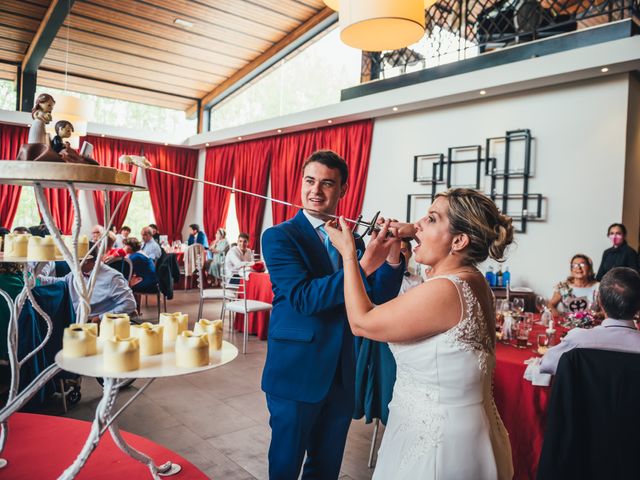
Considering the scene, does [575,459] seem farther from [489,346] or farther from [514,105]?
[514,105]

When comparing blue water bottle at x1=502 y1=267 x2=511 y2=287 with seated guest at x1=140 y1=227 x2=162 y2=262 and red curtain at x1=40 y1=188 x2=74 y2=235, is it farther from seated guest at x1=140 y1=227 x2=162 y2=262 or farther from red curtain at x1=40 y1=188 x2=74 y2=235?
red curtain at x1=40 y1=188 x2=74 y2=235

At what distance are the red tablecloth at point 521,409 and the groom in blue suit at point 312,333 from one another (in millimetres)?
933

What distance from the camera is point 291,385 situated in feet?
5.58

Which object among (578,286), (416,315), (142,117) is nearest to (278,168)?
(142,117)

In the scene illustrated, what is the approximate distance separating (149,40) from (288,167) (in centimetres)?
319

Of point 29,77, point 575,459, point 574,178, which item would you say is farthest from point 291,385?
point 29,77

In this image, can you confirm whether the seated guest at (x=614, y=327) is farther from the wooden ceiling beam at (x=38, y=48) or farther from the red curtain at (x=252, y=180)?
the wooden ceiling beam at (x=38, y=48)

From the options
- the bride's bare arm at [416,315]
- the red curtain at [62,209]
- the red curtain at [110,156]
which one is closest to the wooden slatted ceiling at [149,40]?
the red curtain at [110,156]

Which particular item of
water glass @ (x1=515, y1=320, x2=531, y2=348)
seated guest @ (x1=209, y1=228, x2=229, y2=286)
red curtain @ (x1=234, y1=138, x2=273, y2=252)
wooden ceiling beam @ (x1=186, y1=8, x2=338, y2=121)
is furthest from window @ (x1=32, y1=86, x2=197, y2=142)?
water glass @ (x1=515, y1=320, x2=531, y2=348)

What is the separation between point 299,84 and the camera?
8859 millimetres

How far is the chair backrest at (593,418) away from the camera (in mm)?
1756

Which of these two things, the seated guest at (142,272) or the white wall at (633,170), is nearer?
the white wall at (633,170)

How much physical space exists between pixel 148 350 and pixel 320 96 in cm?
762

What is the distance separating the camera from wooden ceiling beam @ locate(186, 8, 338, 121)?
8.41m
